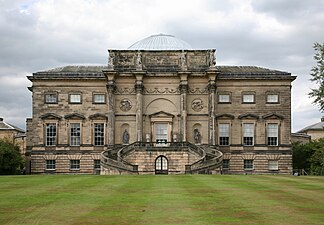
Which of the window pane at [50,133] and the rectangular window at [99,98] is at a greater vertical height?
the rectangular window at [99,98]

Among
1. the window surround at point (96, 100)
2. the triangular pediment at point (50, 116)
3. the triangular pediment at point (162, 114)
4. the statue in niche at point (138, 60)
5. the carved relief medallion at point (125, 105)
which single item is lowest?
the triangular pediment at point (50, 116)

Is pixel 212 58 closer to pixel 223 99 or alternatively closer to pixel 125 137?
pixel 223 99

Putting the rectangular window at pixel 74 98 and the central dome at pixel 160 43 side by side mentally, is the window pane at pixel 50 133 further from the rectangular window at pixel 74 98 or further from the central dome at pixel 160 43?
the central dome at pixel 160 43

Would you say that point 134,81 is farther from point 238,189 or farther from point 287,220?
point 287,220

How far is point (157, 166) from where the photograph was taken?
2117 inches

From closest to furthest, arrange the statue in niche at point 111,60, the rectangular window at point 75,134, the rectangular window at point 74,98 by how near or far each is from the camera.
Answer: the statue in niche at point 111,60
the rectangular window at point 75,134
the rectangular window at point 74,98

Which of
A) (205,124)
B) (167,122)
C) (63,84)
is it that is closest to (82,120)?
(63,84)

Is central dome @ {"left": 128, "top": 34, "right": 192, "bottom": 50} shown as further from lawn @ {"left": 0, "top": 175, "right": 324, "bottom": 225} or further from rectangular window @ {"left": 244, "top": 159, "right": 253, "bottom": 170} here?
lawn @ {"left": 0, "top": 175, "right": 324, "bottom": 225}

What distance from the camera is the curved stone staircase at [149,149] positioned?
46.0 meters

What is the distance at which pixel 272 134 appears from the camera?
59281mm

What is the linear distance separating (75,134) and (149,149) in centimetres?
1084

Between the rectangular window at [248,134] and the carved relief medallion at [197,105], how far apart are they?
5.54 m

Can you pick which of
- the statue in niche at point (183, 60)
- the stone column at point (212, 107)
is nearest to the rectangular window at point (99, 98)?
the statue in niche at point (183, 60)

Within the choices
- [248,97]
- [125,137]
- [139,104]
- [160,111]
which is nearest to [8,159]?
[125,137]
